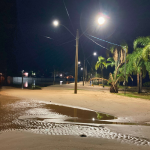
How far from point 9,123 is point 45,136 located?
197cm

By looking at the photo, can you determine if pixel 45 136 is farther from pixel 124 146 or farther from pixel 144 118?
pixel 144 118

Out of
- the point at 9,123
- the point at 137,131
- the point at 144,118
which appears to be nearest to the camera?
the point at 137,131

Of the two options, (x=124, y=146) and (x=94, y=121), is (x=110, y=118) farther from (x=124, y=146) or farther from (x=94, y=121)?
(x=124, y=146)

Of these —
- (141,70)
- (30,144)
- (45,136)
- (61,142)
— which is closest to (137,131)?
(61,142)

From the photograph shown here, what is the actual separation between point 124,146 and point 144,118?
355cm

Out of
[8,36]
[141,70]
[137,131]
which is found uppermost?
[8,36]

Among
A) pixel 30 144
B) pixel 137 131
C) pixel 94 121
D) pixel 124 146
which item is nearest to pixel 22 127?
pixel 30 144

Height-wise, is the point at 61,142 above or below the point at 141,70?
below

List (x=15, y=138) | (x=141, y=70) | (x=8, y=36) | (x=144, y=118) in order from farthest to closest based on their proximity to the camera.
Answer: (x=8, y=36) → (x=141, y=70) → (x=144, y=118) → (x=15, y=138)

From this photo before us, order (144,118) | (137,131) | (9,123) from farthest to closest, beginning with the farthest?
(144,118) < (9,123) < (137,131)

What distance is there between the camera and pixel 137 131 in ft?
18.2

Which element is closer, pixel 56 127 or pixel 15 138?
pixel 15 138

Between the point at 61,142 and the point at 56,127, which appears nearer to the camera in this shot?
the point at 61,142

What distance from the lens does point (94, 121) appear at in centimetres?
678
